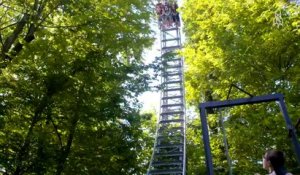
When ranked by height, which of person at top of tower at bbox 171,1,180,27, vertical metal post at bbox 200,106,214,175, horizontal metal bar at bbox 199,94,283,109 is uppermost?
person at top of tower at bbox 171,1,180,27

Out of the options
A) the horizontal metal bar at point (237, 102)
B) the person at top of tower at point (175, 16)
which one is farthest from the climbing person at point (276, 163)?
the person at top of tower at point (175, 16)

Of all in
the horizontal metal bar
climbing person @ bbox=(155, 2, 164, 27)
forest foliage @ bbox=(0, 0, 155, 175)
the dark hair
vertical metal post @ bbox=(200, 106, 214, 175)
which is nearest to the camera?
the dark hair

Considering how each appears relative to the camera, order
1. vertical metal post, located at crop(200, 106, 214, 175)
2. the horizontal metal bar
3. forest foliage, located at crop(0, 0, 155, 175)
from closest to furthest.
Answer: vertical metal post, located at crop(200, 106, 214, 175) < the horizontal metal bar < forest foliage, located at crop(0, 0, 155, 175)

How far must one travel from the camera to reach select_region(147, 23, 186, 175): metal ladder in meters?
11.5

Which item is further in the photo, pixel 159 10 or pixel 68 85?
pixel 159 10

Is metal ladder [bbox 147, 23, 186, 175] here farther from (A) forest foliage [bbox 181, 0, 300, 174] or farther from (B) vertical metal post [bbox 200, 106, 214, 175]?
(B) vertical metal post [bbox 200, 106, 214, 175]

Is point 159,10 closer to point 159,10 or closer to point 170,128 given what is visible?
point 159,10

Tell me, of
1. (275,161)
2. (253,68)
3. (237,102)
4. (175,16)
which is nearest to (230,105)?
(237,102)

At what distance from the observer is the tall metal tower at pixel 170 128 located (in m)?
11.6

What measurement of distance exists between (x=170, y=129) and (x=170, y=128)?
1.5 inches

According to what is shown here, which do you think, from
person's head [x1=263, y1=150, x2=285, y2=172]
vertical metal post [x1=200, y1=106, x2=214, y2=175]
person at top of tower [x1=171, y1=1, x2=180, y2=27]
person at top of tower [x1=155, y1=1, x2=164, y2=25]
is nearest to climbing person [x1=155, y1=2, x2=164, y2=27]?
person at top of tower [x1=155, y1=1, x2=164, y2=25]

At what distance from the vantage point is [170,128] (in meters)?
13.1

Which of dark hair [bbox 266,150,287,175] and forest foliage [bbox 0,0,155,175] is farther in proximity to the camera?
forest foliage [bbox 0,0,155,175]

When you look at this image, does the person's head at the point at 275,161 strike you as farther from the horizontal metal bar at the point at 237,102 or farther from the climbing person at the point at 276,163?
the horizontal metal bar at the point at 237,102
